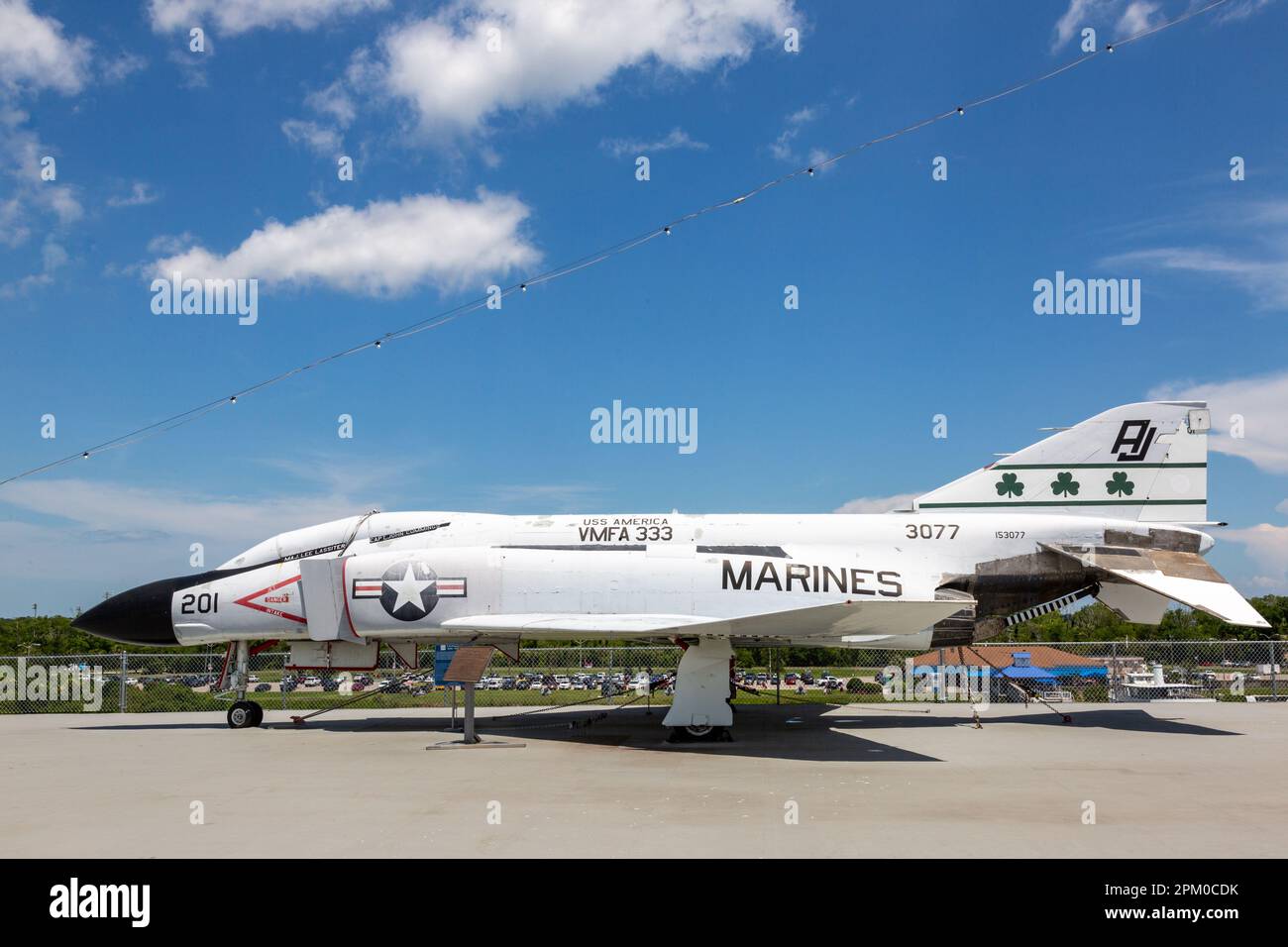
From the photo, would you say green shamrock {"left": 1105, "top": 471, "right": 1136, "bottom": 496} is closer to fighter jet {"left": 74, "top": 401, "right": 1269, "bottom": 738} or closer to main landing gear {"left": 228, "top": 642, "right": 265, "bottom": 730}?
fighter jet {"left": 74, "top": 401, "right": 1269, "bottom": 738}

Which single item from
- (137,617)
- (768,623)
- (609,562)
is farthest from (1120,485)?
(137,617)

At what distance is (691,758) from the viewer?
474 inches

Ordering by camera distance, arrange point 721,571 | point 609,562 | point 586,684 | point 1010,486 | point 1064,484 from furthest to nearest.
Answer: point 586,684 → point 1010,486 → point 1064,484 → point 609,562 → point 721,571

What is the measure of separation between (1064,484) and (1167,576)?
2.40m

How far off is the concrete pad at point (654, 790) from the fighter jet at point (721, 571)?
1.65 m

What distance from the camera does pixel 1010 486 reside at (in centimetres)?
1725

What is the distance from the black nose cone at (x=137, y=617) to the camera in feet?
53.2

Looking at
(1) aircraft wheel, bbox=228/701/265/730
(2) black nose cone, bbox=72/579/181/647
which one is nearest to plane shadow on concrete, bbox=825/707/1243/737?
(1) aircraft wheel, bbox=228/701/265/730

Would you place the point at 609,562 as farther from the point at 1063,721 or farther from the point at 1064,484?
the point at 1063,721

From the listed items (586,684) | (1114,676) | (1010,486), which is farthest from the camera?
(586,684)

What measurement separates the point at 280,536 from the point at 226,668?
2.60 m

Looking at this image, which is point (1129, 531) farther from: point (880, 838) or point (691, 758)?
point (880, 838)
